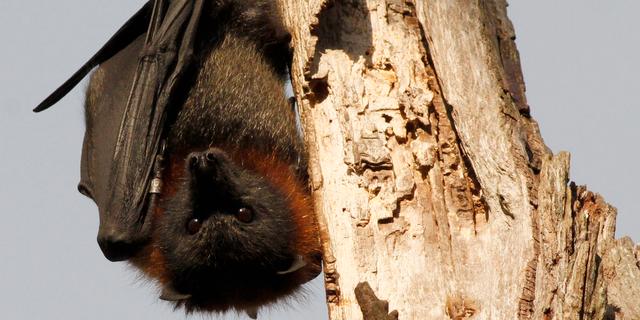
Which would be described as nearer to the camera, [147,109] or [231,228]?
[231,228]

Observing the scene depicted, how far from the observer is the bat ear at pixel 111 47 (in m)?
6.32

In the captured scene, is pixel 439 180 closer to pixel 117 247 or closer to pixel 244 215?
pixel 244 215

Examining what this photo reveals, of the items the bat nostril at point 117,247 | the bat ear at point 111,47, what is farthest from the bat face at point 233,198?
the bat ear at point 111,47

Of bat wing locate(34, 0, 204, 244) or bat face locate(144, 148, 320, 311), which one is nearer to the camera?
bat face locate(144, 148, 320, 311)

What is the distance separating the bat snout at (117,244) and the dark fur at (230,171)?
0.13 m

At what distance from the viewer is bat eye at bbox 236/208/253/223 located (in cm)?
554

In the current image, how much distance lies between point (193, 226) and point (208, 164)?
1.66 feet

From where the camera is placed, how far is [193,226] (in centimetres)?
549

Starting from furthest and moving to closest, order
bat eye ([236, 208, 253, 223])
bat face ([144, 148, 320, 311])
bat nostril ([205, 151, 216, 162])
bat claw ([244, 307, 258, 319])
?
bat claw ([244, 307, 258, 319]) < bat eye ([236, 208, 253, 223]) < bat face ([144, 148, 320, 311]) < bat nostril ([205, 151, 216, 162])

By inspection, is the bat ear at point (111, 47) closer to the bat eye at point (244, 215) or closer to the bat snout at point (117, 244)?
the bat snout at point (117, 244)

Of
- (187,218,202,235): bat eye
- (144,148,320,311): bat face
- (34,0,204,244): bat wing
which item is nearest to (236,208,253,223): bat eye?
(144,148,320,311): bat face

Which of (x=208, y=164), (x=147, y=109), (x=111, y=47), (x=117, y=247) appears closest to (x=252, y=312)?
(x=117, y=247)

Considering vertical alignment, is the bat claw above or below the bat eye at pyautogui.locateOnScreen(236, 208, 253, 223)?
below

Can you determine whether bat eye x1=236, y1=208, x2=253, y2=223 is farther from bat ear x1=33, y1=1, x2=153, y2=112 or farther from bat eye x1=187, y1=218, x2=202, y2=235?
bat ear x1=33, y1=1, x2=153, y2=112
